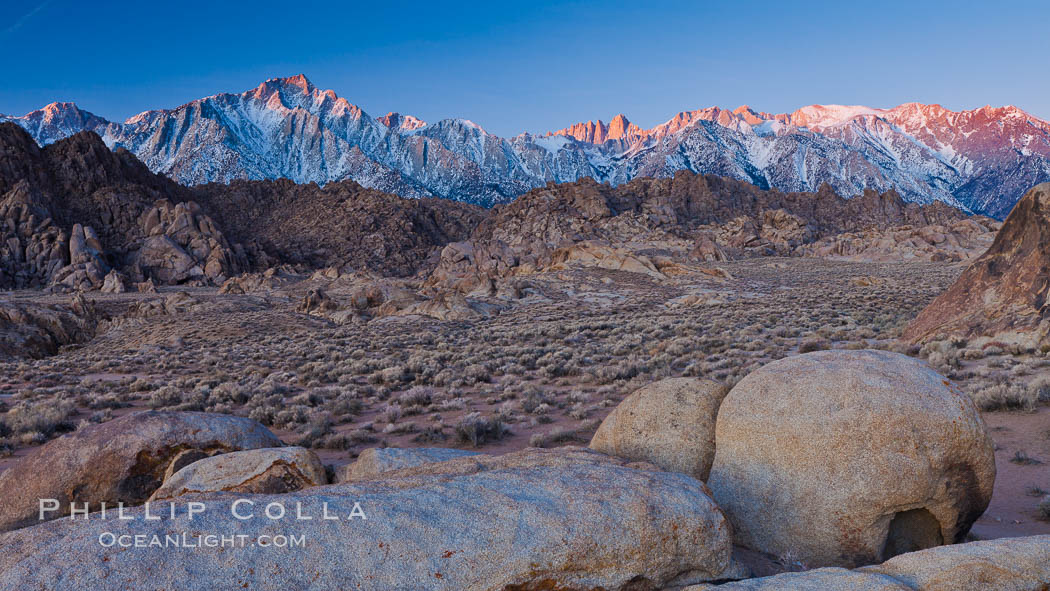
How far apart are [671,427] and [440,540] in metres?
3.29

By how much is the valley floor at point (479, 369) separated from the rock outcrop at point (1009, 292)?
1.02m

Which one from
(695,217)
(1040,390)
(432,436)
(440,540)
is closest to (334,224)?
(695,217)

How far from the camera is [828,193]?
11238 centimetres

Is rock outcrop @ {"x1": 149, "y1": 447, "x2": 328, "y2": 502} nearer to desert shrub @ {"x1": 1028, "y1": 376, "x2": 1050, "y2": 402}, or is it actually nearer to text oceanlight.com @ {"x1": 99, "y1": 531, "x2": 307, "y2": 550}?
text oceanlight.com @ {"x1": 99, "y1": 531, "x2": 307, "y2": 550}

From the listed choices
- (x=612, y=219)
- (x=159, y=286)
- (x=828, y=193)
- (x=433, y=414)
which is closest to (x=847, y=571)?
(x=433, y=414)

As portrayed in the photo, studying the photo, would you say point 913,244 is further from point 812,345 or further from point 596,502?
point 596,502

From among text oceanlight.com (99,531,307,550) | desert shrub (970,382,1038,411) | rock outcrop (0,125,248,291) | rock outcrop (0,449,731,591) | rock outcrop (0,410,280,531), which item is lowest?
desert shrub (970,382,1038,411)

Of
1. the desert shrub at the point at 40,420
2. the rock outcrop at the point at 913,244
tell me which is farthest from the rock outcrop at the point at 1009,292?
the rock outcrop at the point at 913,244

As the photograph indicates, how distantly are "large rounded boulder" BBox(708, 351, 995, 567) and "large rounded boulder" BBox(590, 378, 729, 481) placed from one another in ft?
1.62

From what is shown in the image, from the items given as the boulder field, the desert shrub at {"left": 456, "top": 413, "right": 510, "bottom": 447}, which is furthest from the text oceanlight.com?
the desert shrub at {"left": 456, "top": 413, "right": 510, "bottom": 447}

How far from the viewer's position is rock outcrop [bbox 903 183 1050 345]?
41.7ft

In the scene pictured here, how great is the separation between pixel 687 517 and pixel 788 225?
339 feet

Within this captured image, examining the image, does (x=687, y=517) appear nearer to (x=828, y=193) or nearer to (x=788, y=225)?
(x=788, y=225)

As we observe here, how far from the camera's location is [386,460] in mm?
4820
